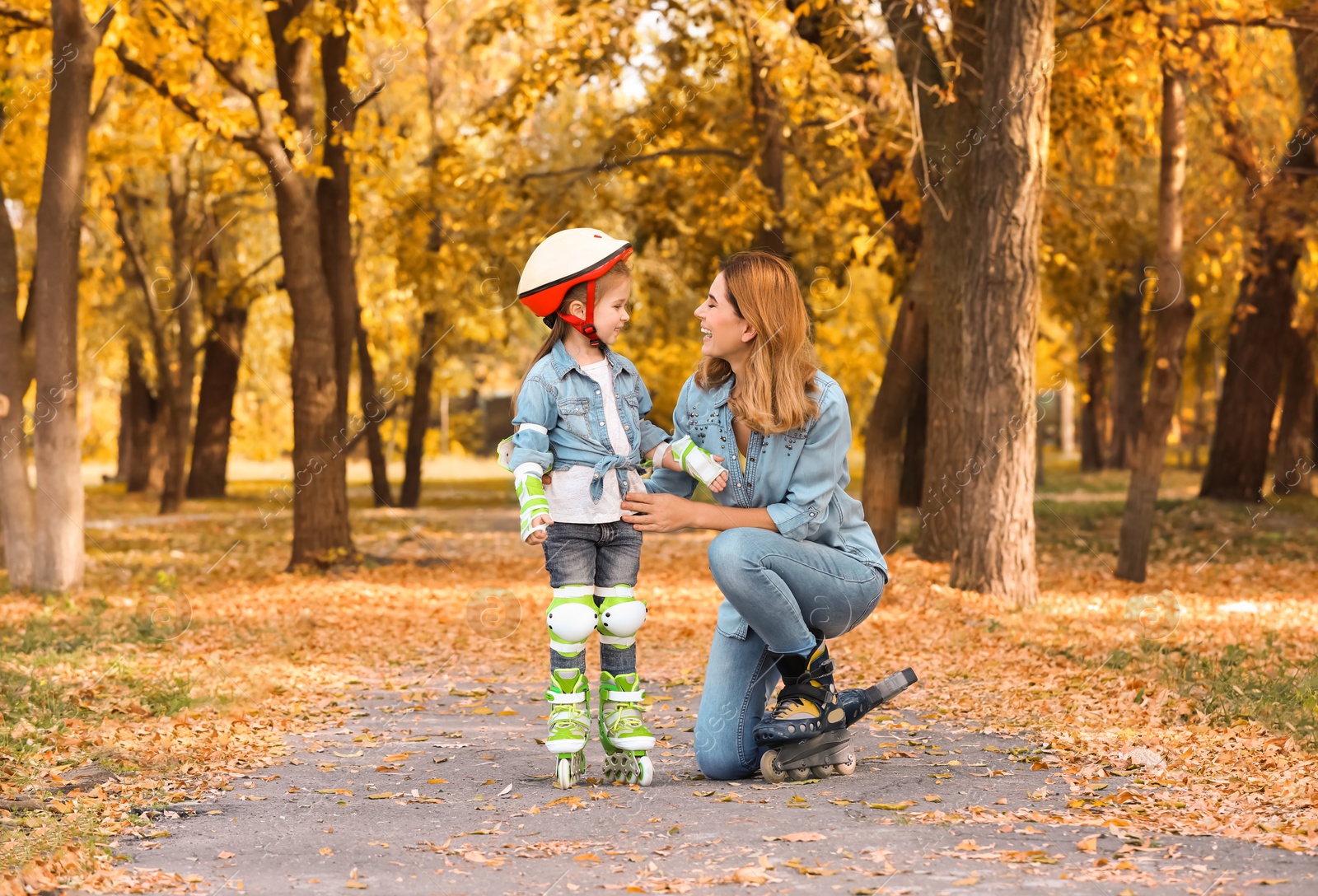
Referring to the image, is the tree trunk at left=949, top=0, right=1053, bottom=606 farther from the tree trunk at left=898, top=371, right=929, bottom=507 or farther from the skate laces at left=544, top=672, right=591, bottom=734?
the tree trunk at left=898, top=371, right=929, bottom=507

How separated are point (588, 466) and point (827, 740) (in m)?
1.24

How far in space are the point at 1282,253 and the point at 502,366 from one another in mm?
36152

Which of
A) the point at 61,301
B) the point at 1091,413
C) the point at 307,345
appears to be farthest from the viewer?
the point at 1091,413

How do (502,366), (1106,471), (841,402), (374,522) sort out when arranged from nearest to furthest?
(841,402), (374,522), (1106,471), (502,366)

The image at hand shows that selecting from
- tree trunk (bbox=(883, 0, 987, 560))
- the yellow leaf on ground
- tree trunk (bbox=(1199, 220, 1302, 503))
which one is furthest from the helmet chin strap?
tree trunk (bbox=(1199, 220, 1302, 503))

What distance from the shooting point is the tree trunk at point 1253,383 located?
17641 millimetres

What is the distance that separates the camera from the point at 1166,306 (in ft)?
36.9

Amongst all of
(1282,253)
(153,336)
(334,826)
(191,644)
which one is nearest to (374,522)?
(153,336)

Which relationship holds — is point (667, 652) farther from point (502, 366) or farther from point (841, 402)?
point (502, 366)

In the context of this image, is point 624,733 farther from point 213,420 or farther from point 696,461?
point 213,420

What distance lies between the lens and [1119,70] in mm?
11445

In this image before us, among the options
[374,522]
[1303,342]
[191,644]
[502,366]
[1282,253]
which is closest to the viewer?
[191,644]

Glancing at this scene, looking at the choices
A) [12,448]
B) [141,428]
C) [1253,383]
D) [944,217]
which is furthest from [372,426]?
[1253,383]

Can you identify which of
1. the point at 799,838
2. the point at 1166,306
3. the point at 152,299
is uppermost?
the point at 152,299
